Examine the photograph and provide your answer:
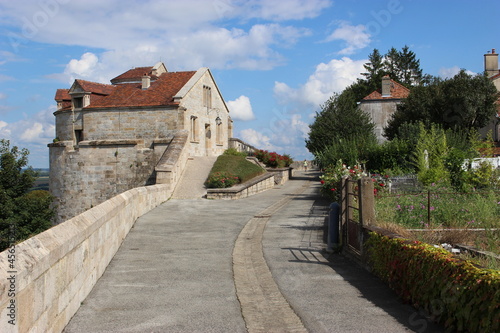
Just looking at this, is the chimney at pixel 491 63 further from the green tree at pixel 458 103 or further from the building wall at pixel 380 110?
the green tree at pixel 458 103

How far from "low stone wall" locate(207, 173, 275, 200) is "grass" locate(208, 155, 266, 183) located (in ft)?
1.56

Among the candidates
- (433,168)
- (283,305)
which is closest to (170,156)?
(433,168)

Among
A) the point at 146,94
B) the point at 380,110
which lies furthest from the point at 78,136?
the point at 380,110

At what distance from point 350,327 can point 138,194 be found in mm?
11037

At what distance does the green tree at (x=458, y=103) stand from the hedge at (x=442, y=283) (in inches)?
1062

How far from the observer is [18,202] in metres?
37.8

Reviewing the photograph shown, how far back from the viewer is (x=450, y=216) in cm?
1023

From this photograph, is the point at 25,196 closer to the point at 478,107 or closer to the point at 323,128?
the point at 323,128

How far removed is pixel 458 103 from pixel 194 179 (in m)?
20.1

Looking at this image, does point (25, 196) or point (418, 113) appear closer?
point (418, 113)

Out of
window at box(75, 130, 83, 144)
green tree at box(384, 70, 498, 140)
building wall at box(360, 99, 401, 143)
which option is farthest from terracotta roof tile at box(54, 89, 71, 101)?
building wall at box(360, 99, 401, 143)

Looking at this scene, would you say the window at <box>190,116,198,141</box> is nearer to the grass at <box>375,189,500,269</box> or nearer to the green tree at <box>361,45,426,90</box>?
the grass at <box>375,189,500,269</box>

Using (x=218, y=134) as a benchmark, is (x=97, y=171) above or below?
below

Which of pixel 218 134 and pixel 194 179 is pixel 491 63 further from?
pixel 194 179
